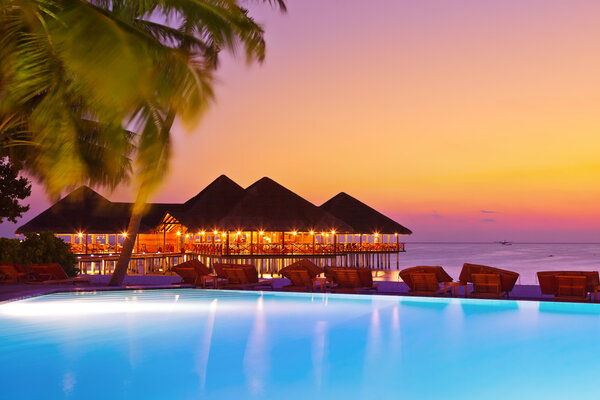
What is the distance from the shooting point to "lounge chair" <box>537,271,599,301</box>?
33.9 feet

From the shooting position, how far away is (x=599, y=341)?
751 centimetres

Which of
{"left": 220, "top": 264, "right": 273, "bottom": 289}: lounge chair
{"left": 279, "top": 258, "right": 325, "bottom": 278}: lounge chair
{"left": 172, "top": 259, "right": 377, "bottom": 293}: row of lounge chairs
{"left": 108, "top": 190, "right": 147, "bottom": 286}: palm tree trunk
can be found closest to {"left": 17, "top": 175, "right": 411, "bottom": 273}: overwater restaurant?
{"left": 108, "top": 190, "right": 147, "bottom": 286}: palm tree trunk

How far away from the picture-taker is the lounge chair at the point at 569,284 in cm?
1034

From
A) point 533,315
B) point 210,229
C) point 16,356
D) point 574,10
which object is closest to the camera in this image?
point 16,356

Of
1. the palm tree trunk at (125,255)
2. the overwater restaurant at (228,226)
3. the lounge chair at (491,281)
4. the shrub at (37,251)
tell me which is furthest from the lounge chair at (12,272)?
the lounge chair at (491,281)

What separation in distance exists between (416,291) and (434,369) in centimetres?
568

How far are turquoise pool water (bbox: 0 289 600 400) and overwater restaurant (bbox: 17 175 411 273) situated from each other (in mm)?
16886

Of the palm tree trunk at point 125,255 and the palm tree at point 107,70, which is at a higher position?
the palm tree at point 107,70

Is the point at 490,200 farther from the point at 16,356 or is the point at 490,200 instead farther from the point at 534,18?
the point at 16,356

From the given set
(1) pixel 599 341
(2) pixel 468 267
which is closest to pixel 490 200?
(2) pixel 468 267

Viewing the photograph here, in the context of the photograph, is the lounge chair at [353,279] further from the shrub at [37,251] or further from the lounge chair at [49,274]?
the shrub at [37,251]

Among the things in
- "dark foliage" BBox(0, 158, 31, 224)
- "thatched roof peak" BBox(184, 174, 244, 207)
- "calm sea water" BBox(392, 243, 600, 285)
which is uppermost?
"thatched roof peak" BBox(184, 174, 244, 207)

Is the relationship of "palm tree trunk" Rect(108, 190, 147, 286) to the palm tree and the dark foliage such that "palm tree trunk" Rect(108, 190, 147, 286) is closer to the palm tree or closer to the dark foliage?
the dark foliage

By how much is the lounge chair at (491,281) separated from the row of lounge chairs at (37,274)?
8.79 metres
